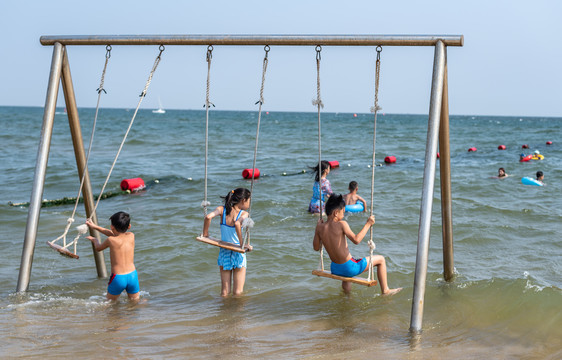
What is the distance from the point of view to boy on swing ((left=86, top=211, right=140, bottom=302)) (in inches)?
267

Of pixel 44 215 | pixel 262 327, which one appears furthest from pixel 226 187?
pixel 262 327

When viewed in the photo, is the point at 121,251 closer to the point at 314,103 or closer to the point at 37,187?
the point at 37,187

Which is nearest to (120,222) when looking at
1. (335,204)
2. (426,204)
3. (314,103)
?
(335,204)

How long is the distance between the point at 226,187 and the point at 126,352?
14438mm

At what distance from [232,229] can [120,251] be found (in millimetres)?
1292

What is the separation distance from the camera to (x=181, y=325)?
20.7 feet

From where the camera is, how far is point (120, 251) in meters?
6.79

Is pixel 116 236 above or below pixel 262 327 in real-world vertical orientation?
above

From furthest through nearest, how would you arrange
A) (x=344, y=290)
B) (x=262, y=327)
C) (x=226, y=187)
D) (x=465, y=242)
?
(x=226, y=187) < (x=465, y=242) < (x=344, y=290) < (x=262, y=327)

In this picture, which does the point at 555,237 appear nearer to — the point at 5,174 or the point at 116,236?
the point at 116,236

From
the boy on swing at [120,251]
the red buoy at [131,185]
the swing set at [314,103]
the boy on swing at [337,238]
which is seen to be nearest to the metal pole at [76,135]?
the swing set at [314,103]

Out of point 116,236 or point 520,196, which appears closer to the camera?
point 116,236

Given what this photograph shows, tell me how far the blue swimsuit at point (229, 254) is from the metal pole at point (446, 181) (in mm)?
2357

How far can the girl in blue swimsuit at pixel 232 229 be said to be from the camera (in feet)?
22.9
